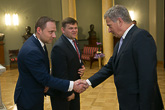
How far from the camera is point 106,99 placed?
4.85 metres

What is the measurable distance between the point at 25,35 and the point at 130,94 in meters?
9.50

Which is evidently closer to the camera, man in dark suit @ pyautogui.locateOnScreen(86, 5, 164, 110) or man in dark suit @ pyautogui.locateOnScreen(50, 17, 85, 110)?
man in dark suit @ pyautogui.locateOnScreen(86, 5, 164, 110)

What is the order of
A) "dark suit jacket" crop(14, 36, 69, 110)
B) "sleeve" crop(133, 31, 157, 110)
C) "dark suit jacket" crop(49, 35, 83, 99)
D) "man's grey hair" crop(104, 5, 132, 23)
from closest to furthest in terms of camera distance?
1. "sleeve" crop(133, 31, 157, 110)
2. "man's grey hair" crop(104, 5, 132, 23)
3. "dark suit jacket" crop(14, 36, 69, 110)
4. "dark suit jacket" crop(49, 35, 83, 99)

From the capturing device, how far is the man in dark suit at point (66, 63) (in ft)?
8.04

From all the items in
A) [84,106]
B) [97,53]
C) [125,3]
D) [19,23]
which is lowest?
[84,106]

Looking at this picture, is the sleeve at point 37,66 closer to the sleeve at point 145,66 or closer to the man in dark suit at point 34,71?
the man in dark suit at point 34,71

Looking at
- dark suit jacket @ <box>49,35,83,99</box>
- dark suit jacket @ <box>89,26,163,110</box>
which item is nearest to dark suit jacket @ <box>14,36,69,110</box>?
dark suit jacket @ <box>49,35,83,99</box>

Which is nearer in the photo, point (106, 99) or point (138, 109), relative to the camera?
point (138, 109)

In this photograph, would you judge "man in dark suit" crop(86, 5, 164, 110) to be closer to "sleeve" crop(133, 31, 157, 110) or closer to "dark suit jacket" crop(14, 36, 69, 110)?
"sleeve" crop(133, 31, 157, 110)

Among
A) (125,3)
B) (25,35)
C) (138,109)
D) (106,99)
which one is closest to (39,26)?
(138,109)

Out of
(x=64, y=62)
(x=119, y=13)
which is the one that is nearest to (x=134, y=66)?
(x=119, y=13)

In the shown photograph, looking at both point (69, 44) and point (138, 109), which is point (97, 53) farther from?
point (138, 109)

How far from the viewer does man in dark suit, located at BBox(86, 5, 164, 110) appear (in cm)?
172

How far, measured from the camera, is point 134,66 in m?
1.82
